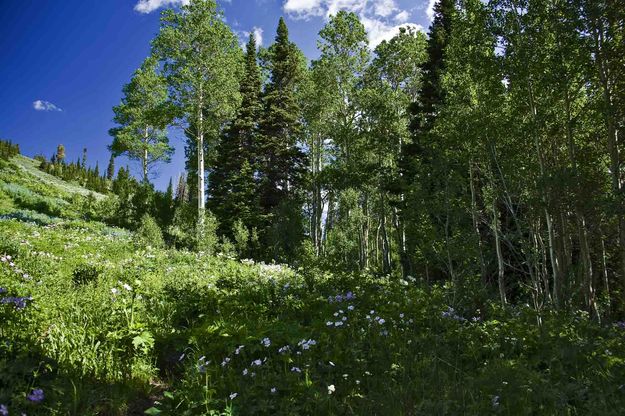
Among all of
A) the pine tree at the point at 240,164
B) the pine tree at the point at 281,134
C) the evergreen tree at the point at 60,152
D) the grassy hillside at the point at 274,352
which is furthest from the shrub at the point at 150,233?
the evergreen tree at the point at 60,152

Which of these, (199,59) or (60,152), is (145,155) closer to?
(199,59)

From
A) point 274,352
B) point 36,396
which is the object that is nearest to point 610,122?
point 274,352

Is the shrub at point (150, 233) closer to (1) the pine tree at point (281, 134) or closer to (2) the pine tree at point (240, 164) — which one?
(2) the pine tree at point (240, 164)

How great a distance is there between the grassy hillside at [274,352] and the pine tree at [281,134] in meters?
21.5

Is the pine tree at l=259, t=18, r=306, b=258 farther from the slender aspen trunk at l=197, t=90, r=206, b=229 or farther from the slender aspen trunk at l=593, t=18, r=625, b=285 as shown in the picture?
the slender aspen trunk at l=593, t=18, r=625, b=285

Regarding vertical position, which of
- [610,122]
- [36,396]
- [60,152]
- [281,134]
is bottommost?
[36,396]

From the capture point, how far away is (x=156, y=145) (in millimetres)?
30688

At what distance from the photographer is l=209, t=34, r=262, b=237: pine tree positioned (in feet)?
89.6

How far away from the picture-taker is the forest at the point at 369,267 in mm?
3410

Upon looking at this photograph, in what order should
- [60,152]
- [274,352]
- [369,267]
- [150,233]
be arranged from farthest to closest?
[60,152] < [150,233] < [369,267] < [274,352]

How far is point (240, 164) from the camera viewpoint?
2930 cm

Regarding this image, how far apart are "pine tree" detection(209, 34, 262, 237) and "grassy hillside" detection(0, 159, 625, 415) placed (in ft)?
65.8

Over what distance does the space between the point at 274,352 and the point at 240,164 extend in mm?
26022

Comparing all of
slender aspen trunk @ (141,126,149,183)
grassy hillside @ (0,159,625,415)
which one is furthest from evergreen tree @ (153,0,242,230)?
grassy hillside @ (0,159,625,415)
